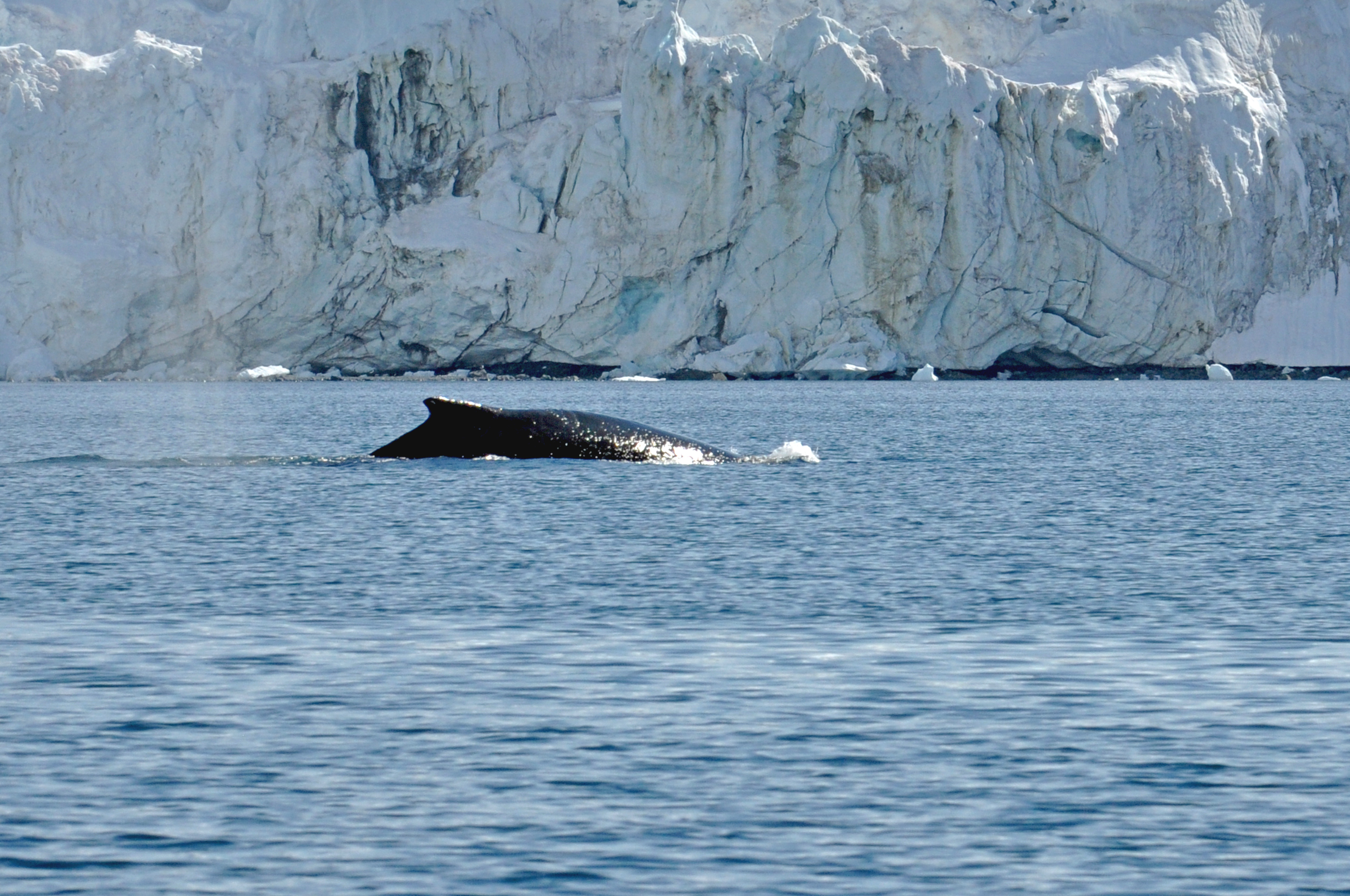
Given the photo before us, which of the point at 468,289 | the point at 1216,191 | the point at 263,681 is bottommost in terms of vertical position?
the point at 263,681

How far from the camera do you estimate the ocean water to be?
5.88 metres

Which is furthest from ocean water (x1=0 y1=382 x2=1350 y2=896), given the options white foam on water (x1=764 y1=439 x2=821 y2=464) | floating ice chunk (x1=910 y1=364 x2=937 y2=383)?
floating ice chunk (x1=910 y1=364 x2=937 y2=383)

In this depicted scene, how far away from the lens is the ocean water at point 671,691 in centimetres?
588

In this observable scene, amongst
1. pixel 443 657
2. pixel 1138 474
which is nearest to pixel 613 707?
pixel 443 657

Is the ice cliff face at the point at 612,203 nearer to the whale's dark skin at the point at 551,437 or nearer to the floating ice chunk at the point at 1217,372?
the floating ice chunk at the point at 1217,372

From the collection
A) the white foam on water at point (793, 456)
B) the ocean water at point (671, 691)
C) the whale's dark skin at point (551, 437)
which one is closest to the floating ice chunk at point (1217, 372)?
the white foam on water at point (793, 456)

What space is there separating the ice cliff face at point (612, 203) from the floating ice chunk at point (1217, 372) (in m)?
1.72

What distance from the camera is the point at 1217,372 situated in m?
63.0

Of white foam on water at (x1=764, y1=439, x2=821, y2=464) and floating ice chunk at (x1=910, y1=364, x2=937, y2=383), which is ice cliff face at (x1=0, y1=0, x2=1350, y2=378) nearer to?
floating ice chunk at (x1=910, y1=364, x2=937, y2=383)

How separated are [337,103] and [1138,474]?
131 ft

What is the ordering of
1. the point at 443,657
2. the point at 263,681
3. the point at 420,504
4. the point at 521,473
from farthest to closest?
the point at 521,473 → the point at 420,504 → the point at 443,657 → the point at 263,681

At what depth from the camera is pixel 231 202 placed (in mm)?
57500

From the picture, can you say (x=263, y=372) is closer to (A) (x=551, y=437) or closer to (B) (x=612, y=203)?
(B) (x=612, y=203)

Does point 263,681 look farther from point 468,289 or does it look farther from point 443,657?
point 468,289
